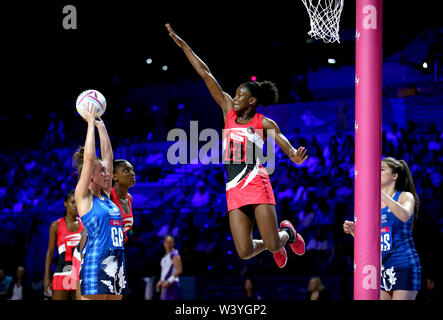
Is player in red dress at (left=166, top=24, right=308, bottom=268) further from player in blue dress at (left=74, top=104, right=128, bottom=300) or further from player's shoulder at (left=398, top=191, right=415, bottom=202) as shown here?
player in blue dress at (left=74, top=104, right=128, bottom=300)

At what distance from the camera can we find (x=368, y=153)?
4480mm

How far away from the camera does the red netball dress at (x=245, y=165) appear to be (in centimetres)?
577

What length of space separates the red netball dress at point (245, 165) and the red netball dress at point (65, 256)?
7.97ft

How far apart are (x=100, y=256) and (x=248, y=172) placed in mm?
1693

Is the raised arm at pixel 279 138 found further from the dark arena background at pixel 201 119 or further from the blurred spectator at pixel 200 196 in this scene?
the blurred spectator at pixel 200 196

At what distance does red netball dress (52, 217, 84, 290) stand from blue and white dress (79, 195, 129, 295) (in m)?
2.72

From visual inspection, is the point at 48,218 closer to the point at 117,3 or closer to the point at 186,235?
the point at 186,235

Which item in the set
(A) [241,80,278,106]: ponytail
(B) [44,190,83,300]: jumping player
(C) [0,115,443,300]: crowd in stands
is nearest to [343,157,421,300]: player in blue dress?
(A) [241,80,278,106]: ponytail

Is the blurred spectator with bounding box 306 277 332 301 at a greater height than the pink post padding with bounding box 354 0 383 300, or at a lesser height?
lesser

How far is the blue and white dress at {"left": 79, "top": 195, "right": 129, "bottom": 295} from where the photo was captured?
472cm

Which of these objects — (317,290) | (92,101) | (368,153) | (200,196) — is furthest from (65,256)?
(200,196)

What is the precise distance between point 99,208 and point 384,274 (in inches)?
100

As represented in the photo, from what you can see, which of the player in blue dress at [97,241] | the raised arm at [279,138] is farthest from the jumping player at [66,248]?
the raised arm at [279,138]
